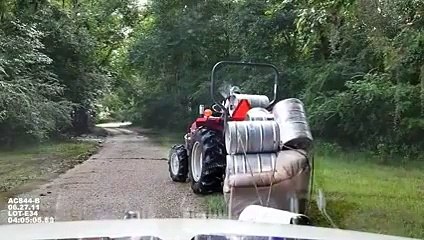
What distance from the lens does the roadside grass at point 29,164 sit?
290cm

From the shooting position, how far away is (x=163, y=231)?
3.81 feet

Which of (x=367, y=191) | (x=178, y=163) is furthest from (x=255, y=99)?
(x=367, y=191)

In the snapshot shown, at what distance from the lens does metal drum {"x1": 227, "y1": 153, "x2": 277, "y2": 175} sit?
2895mm

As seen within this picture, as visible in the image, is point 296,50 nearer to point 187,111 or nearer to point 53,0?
point 187,111

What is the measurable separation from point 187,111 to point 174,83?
0.57ft

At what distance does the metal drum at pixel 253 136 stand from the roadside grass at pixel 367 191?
0.89 feet

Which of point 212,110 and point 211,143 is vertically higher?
point 212,110

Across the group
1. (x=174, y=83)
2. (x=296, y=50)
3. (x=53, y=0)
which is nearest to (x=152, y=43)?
(x=174, y=83)

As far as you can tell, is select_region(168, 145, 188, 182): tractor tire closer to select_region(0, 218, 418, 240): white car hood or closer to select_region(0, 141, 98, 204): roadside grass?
select_region(0, 141, 98, 204): roadside grass

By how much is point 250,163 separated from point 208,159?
10.0 inches

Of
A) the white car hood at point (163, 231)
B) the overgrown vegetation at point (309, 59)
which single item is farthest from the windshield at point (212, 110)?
the white car hood at point (163, 231)

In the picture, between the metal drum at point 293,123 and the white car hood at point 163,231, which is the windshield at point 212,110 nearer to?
the metal drum at point 293,123

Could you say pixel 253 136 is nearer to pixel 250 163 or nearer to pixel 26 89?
pixel 250 163

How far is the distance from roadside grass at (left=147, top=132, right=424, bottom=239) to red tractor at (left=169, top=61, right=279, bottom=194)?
0.19 meters
